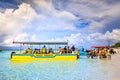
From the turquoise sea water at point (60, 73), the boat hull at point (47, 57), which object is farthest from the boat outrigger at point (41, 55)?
the turquoise sea water at point (60, 73)

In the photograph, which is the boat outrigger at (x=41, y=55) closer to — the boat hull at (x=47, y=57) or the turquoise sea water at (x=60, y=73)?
the boat hull at (x=47, y=57)

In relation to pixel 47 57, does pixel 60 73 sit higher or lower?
lower

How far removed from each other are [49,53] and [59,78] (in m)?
11.7

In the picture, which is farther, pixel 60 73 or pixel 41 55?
pixel 41 55

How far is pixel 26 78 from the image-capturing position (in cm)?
1127

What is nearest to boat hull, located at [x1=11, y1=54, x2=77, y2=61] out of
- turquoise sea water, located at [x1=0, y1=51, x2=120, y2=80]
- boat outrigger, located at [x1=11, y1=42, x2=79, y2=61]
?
boat outrigger, located at [x1=11, y1=42, x2=79, y2=61]

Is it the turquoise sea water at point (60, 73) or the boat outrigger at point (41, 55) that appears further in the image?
the boat outrigger at point (41, 55)

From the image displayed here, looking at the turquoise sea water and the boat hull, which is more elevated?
the boat hull

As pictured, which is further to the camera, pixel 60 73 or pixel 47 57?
pixel 47 57

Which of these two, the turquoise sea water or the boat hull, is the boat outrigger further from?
the turquoise sea water

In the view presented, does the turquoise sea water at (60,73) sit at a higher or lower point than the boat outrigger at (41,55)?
lower

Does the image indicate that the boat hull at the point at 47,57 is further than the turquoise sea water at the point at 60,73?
Yes

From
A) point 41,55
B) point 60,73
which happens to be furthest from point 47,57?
point 60,73

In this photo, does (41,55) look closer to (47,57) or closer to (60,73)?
(47,57)
